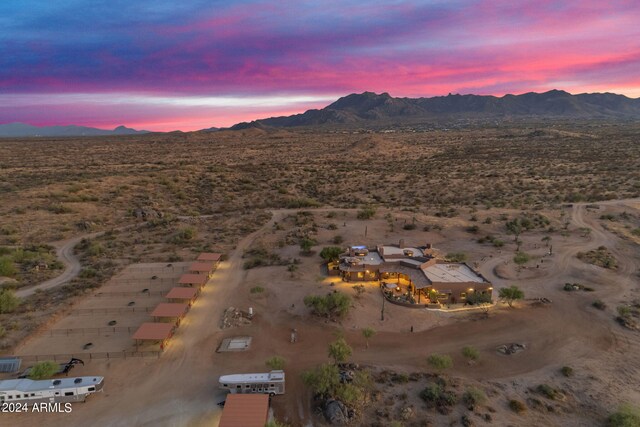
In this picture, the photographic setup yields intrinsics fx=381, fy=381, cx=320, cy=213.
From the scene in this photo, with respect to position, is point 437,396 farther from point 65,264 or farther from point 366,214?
point 65,264

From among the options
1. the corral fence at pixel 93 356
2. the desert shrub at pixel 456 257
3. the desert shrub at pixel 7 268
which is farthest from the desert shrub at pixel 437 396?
the desert shrub at pixel 7 268

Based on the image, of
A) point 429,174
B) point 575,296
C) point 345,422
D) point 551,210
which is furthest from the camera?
point 429,174

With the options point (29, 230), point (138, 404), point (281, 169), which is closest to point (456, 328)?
point (138, 404)

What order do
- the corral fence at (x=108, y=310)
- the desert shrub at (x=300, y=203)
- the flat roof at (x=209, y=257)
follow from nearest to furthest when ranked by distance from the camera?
the corral fence at (x=108, y=310), the flat roof at (x=209, y=257), the desert shrub at (x=300, y=203)

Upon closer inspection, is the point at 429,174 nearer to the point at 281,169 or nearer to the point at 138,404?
the point at 281,169

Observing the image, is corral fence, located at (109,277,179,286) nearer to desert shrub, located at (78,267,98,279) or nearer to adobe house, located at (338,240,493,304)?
desert shrub, located at (78,267,98,279)

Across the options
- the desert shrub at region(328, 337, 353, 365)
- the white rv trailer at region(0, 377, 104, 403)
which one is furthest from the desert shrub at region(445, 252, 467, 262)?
the white rv trailer at region(0, 377, 104, 403)

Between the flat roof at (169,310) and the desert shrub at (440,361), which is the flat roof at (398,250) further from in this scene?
the flat roof at (169,310)
